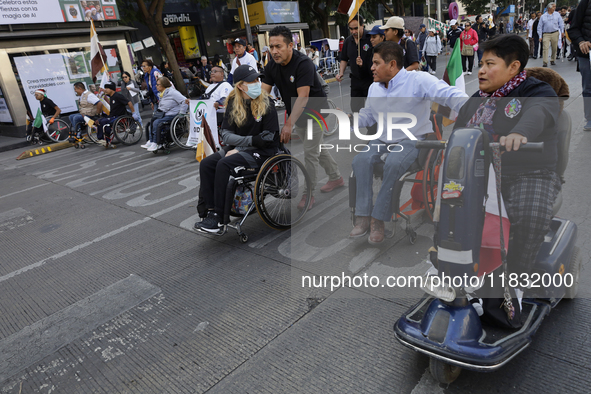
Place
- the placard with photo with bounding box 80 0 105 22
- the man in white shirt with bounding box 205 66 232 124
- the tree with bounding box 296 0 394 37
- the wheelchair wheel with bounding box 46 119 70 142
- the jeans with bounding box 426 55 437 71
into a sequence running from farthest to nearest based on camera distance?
the tree with bounding box 296 0 394 37, the jeans with bounding box 426 55 437 71, the placard with photo with bounding box 80 0 105 22, the wheelchair wheel with bounding box 46 119 70 142, the man in white shirt with bounding box 205 66 232 124

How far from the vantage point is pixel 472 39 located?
13469 millimetres

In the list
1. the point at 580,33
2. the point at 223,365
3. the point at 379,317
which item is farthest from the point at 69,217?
the point at 580,33

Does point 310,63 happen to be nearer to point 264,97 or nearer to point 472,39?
point 264,97

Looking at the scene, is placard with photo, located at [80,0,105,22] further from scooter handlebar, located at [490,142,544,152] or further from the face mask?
scooter handlebar, located at [490,142,544,152]

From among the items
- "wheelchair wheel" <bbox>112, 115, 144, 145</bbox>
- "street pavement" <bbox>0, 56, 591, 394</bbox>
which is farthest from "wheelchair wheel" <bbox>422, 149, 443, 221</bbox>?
"wheelchair wheel" <bbox>112, 115, 144, 145</bbox>

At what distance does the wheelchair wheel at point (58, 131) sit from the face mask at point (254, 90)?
31.6 ft

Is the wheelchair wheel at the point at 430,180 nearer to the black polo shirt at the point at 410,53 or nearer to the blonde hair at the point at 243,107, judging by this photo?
the blonde hair at the point at 243,107

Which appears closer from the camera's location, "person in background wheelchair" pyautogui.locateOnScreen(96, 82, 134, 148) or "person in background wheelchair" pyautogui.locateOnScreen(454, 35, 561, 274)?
"person in background wheelchair" pyautogui.locateOnScreen(454, 35, 561, 274)

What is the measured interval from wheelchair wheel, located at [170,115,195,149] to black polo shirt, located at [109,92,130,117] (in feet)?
6.14

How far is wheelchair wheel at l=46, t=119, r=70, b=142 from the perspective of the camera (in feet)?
37.8

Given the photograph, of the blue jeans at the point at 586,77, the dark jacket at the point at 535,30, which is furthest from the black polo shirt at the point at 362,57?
the dark jacket at the point at 535,30

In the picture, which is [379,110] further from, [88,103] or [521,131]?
[88,103]

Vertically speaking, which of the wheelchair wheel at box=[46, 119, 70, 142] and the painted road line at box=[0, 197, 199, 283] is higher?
the wheelchair wheel at box=[46, 119, 70, 142]

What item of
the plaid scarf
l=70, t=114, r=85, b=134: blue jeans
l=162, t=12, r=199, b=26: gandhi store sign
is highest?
l=162, t=12, r=199, b=26: gandhi store sign
